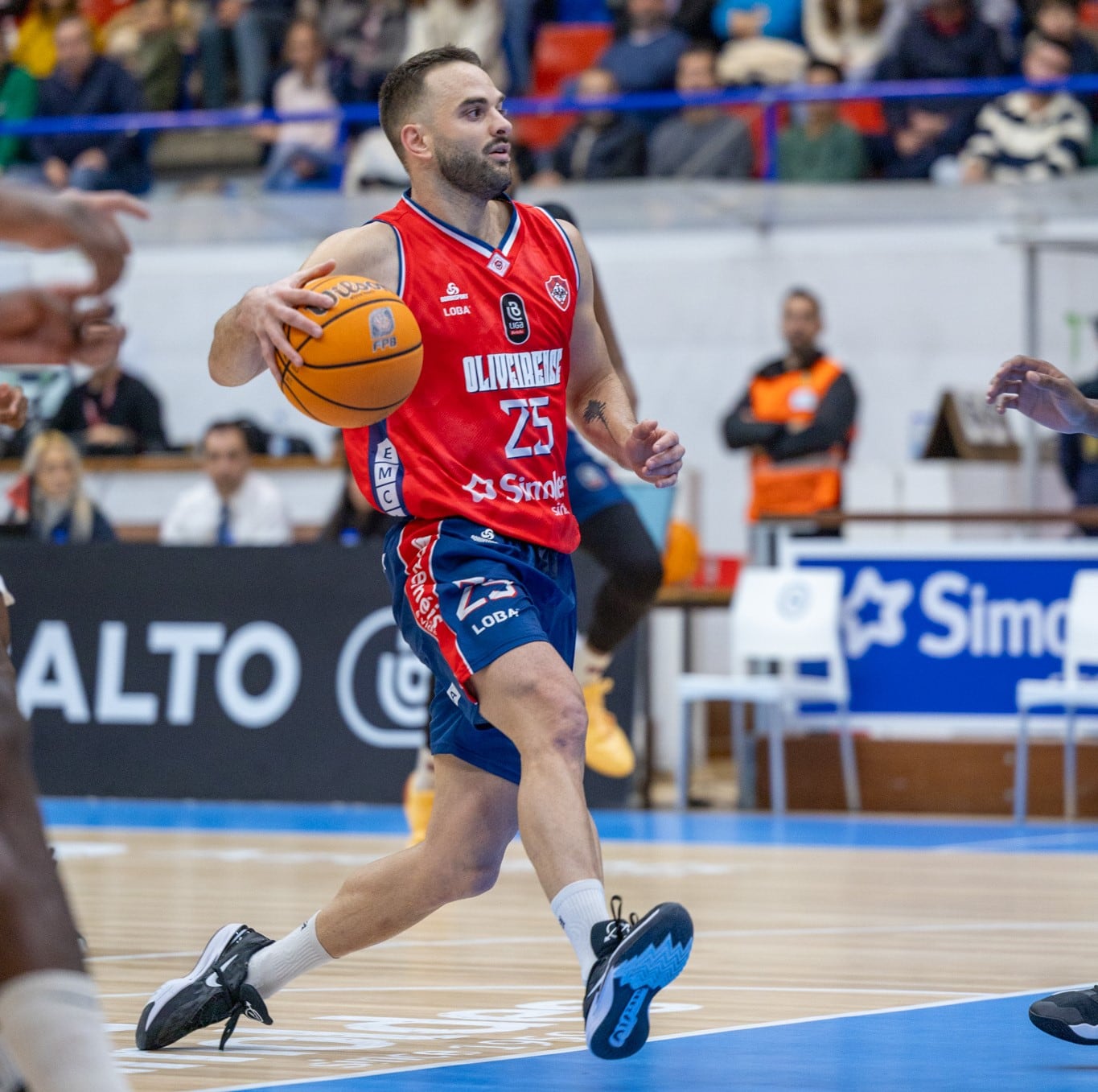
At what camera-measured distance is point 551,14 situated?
1783 cm

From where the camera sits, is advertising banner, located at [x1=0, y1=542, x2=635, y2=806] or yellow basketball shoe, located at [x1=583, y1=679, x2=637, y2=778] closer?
yellow basketball shoe, located at [x1=583, y1=679, x2=637, y2=778]

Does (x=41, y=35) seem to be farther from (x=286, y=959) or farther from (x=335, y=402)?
(x=286, y=959)

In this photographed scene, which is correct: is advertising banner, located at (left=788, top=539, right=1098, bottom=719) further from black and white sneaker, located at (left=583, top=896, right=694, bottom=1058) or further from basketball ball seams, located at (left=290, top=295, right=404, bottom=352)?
black and white sneaker, located at (left=583, top=896, right=694, bottom=1058)

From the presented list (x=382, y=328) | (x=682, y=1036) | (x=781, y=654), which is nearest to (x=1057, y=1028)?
(x=682, y=1036)

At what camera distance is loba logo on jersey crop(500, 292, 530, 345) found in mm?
4727

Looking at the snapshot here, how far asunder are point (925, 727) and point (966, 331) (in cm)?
452

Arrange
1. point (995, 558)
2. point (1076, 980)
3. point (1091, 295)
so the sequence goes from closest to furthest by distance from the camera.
Answer: point (1076, 980) < point (995, 558) < point (1091, 295)

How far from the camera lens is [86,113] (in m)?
17.4

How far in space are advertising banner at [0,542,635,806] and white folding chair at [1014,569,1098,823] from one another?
2.11 meters

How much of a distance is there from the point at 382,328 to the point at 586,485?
3269 millimetres

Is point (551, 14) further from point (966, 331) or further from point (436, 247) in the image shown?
point (436, 247)

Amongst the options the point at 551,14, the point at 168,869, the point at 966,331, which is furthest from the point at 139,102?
the point at 168,869

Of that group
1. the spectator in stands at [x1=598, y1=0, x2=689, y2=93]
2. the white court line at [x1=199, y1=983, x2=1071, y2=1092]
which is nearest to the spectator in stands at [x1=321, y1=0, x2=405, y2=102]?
the spectator in stands at [x1=598, y1=0, x2=689, y2=93]

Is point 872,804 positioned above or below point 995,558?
below
